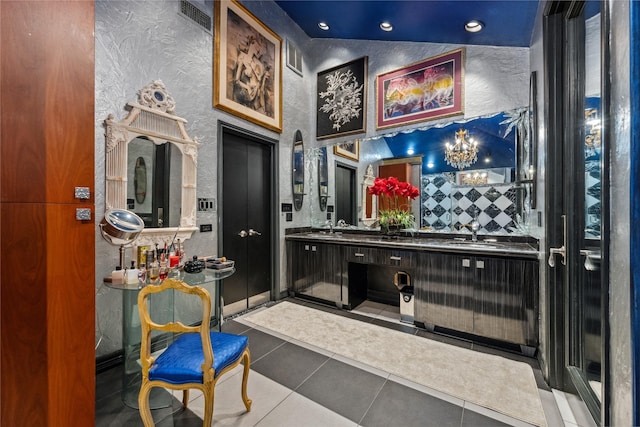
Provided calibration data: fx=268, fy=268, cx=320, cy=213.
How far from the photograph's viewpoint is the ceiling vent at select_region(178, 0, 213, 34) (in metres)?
2.77

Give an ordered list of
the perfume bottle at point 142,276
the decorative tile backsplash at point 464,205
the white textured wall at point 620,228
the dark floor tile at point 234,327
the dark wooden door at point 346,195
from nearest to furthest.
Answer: the white textured wall at point 620,228 → the perfume bottle at point 142,276 → the dark floor tile at point 234,327 → the decorative tile backsplash at point 464,205 → the dark wooden door at point 346,195

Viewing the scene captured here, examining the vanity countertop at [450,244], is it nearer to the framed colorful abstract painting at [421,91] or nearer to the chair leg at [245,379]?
the framed colorful abstract painting at [421,91]

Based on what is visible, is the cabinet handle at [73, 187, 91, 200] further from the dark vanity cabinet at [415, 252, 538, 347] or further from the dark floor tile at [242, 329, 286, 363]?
the dark vanity cabinet at [415, 252, 538, 347]

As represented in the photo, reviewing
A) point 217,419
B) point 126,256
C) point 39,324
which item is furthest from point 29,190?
point 217,419

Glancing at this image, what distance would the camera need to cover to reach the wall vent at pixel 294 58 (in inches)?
160

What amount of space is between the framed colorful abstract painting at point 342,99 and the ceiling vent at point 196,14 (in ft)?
6.24

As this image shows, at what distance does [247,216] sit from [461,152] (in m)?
2.84

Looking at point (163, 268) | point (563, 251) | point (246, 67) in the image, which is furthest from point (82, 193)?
point (563, 251)

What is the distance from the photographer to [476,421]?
1.64 meters

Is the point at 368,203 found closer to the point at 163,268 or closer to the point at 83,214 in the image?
the point at 163,268

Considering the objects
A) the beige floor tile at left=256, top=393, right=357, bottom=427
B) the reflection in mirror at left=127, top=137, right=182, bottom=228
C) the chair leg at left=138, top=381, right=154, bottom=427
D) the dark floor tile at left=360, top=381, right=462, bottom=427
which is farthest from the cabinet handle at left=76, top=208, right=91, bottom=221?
the dark floor tile at left=360, top=381, right=462, bottom=427

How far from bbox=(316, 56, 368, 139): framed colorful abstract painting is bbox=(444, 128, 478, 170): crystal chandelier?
4.23 feet

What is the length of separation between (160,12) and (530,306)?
4339 millimetres

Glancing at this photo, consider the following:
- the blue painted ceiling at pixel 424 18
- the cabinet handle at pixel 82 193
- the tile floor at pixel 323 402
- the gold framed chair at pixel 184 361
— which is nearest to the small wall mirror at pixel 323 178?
the blue painted ceiling at pixel 424 18
